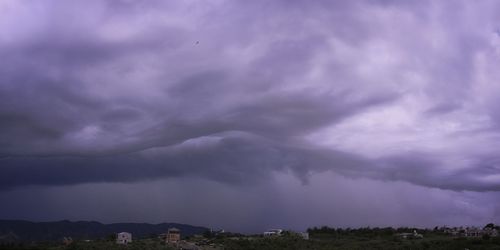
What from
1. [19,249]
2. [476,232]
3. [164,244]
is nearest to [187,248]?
[164,244]

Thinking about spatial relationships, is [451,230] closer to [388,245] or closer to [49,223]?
[388,245]

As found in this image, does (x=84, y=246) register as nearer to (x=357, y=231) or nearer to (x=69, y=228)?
(x=357, y=231)

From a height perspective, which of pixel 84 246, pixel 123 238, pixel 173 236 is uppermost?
pixel 173 236

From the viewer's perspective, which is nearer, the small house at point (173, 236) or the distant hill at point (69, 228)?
the small house at point (173, 236)

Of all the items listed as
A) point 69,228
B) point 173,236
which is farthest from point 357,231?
point 69,228

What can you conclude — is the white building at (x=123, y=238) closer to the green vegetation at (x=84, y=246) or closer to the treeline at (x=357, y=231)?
the green vegetation at (x=84, y=246)

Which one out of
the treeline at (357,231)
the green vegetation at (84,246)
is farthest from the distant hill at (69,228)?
the green vegetation at (84,246)

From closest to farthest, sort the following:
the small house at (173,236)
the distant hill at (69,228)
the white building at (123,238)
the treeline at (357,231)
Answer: the white building at (123,238) → the small house at (173,236) → the treeline at (357,231) → the distant hill at (69,228)

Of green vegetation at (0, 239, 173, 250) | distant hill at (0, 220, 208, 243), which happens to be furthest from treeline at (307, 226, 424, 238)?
green vegetation at (0, 239, 173, 250)

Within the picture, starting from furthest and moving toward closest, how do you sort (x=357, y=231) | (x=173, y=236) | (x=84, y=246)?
(x=357, y=231) < (x=173, y=236) < (x=84, y=246)

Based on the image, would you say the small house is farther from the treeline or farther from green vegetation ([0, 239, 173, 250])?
the treeline

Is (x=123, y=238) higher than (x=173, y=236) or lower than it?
lower
